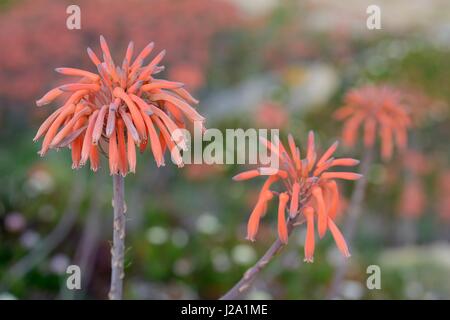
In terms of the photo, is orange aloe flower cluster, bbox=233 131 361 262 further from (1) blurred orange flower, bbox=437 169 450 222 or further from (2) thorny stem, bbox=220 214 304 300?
(1) blurred orange flower, bbox=437 169 450 222

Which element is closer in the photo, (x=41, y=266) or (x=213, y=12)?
(x=41, y=266)

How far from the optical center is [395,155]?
9727 millimetres

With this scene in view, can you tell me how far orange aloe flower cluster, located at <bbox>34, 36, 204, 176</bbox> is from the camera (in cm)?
251

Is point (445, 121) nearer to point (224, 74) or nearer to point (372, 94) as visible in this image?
point (224, 74)

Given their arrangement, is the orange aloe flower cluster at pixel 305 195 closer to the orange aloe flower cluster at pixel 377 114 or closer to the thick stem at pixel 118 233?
the thick stem at pixel 118 233

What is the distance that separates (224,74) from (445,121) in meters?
3.70

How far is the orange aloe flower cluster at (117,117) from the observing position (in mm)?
2508

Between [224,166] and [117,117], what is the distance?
21.5ft

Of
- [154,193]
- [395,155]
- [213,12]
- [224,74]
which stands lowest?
[154,193]

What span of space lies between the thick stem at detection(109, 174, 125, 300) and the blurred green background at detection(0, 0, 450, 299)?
3.00m

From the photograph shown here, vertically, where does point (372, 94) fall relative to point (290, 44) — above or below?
below

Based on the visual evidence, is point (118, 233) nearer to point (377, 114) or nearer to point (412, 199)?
point (377, 114)

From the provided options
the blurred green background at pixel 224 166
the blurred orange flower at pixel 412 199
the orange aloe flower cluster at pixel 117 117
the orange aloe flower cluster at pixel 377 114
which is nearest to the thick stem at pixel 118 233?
the orange aloe flower cluster at pixel 117 117
